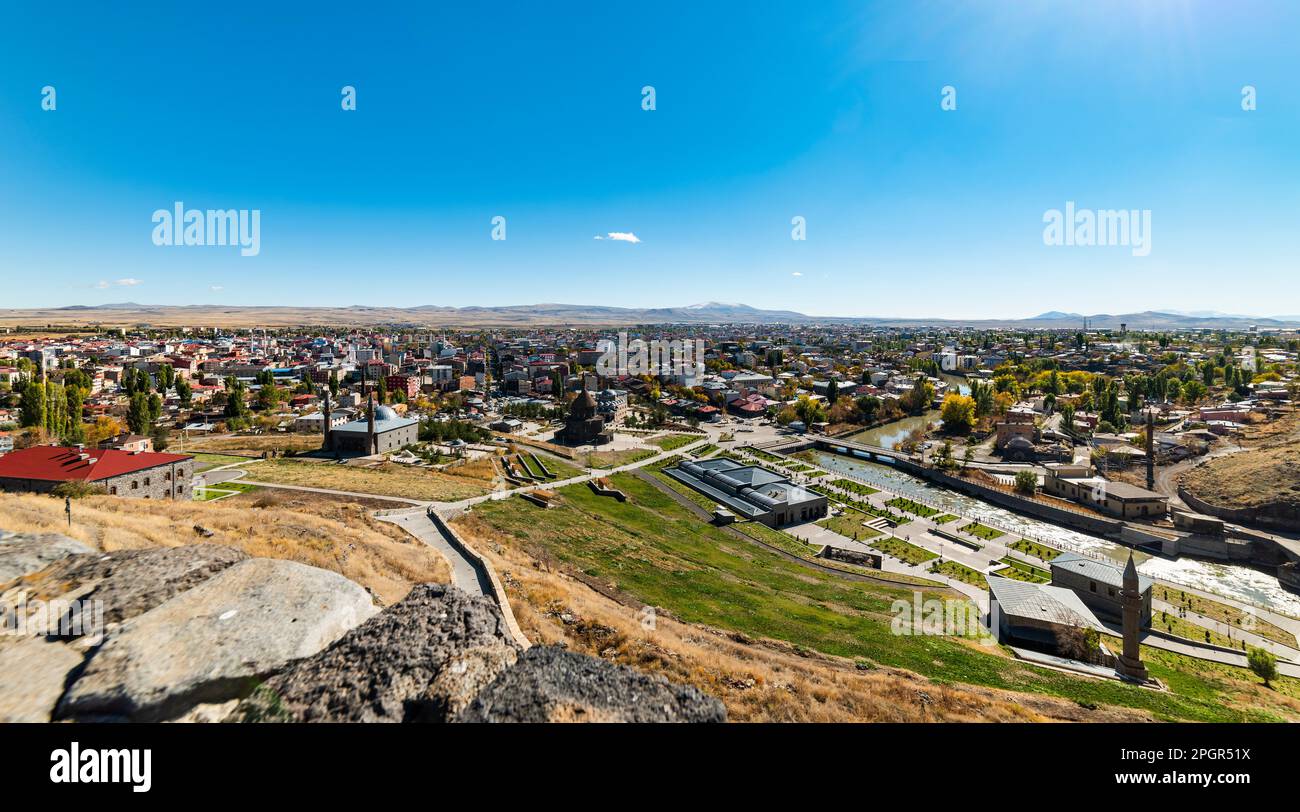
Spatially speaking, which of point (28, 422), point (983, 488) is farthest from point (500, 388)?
point (983, 488)

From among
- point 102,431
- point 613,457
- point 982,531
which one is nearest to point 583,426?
point 613,457

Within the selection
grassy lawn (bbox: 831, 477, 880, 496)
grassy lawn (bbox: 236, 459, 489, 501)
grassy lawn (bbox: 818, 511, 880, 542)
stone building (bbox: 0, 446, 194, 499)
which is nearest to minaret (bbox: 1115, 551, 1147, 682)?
grassy lawn (bbox: 818, 511, 880, 542)

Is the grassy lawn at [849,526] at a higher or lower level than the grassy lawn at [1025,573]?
higher

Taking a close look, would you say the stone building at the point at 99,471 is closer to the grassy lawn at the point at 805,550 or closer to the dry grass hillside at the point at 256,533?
the dry grass hillside at the point at 256,533

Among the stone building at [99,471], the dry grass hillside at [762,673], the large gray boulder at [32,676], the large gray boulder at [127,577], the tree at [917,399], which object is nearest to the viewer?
the large gray boulder at [32,676]

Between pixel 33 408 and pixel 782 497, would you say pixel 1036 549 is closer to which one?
pixel 782 497

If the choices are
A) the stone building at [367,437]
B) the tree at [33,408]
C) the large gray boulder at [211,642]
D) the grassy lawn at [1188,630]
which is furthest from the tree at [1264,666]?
the tree at [33,408]

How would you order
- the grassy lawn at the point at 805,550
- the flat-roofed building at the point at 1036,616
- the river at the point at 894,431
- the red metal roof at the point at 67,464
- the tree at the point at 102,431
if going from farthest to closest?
the river at the point at 894,431, the tree at the point at 102,431, the grassy lawn at the point at 805,550, the red metal roof at the point at 67,464, the flat-roofed building at the point at 1036,616
